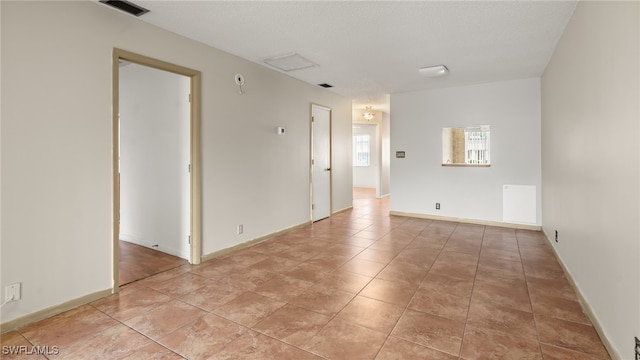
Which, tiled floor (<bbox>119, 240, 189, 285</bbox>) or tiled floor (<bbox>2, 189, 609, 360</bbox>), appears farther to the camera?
tiled floor (<bbox>119, 240, 189, 285</bbox>)

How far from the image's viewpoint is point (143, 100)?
414 centimetres

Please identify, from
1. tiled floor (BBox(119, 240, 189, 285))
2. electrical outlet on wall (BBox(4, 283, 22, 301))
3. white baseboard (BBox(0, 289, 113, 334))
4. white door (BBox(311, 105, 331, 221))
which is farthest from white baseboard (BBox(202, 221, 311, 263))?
electrical outlet on wall (BBox(4, 283, 22, 301))

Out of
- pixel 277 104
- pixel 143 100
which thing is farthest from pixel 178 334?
pixel 277 104

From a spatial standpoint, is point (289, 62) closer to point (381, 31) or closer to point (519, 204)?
point (381, 31)

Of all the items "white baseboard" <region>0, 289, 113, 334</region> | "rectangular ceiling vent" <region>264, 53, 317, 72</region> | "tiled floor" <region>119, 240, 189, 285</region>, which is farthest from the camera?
"rectangular ceiling vent" <region>264, 53, 317, 72</region>

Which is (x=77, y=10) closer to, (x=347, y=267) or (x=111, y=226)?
(x=111, y=226)

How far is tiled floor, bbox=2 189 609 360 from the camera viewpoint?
2.01 metres

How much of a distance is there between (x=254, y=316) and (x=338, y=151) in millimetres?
4705

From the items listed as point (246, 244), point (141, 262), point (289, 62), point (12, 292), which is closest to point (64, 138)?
point (12, 292)

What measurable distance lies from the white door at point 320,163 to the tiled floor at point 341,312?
2.01m

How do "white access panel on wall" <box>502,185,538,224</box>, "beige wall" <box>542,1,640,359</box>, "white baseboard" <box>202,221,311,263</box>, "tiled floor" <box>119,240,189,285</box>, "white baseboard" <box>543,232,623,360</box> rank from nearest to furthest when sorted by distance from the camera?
1. "beige wall" <box>542,1,640,359</box>
2. "white baseboard" <box>543,232,623,360</box>
3. "tiled floor" <box>119,240,189,285</box>
4. "white baseboard" <box>202,221,311,263</box>
5. "white access panel on wall" <box>502,185,538,224</box>

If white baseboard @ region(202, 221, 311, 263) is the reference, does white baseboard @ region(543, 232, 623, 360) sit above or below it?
below

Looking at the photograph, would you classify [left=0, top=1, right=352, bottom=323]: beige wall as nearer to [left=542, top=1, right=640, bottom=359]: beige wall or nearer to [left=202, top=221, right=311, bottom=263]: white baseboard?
[left=202, top=221, right=311, bottom=263]: white baseboard

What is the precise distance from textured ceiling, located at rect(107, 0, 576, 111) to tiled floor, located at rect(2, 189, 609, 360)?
2557 mm
